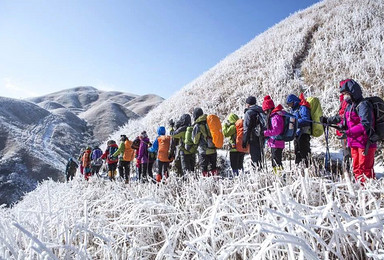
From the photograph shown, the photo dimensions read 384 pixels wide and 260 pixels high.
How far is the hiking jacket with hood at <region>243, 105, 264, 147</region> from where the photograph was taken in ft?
18.1

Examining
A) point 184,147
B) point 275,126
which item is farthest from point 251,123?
point 184,147

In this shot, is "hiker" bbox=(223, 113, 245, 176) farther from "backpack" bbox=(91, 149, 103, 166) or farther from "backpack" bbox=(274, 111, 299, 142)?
"backpack" bbox=(91, 149, 103, 166)

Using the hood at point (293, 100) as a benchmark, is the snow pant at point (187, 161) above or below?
below

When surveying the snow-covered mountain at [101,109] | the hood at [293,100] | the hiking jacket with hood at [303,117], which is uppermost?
the snow-covered mountain at [101,109]

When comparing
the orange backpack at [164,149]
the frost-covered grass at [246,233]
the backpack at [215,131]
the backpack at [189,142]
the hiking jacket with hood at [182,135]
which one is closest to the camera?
the frost-covered grass at [246,233]

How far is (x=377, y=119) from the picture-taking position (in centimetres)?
382

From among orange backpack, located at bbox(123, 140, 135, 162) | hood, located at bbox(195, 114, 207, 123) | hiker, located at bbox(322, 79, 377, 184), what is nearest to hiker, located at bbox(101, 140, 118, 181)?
orange backpack, located at bbox(123, 140, 135, 162)

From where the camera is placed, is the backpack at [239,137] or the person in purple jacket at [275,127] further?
the backpack at [239,137]

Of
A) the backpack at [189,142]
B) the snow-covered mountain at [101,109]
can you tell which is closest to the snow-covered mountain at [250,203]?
the backpack at [189,142]

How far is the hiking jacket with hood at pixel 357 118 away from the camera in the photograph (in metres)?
3.77

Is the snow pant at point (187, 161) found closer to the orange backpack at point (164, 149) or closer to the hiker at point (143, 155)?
the orange backpack at point (164, 149)

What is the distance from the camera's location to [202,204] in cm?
285

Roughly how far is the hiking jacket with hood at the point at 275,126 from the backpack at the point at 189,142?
7.25 feet

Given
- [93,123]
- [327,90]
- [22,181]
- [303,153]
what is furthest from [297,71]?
[93,123]
